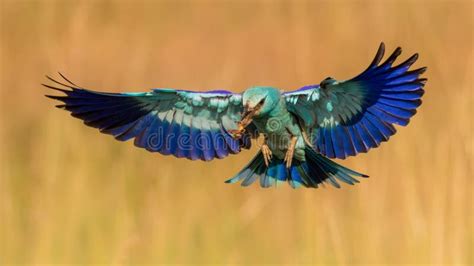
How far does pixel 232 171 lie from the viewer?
15.4ft

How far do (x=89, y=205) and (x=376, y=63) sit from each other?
4.55 ft

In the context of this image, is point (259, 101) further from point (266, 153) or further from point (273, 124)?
point (266, 153)

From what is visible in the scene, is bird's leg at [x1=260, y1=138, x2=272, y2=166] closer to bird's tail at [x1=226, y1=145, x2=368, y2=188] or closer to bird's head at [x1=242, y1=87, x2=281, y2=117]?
bird's tail at [x1=226, y1=145, x2=368, y2=188]

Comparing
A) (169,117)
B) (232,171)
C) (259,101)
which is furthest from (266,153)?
(232,171)

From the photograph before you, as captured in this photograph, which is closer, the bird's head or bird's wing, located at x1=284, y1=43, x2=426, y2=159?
the bird's head

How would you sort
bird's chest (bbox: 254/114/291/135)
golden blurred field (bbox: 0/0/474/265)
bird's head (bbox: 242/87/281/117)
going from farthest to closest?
golden blurred field (bbox: 0/0/474/265), bird's chest (bbox: 254/114/291/135), bird's head (bbox: 242/87/281/117)

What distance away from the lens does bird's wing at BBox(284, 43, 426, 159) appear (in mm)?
3695

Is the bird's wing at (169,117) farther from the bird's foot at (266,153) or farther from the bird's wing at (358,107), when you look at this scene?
the bird's wing at (358,107)

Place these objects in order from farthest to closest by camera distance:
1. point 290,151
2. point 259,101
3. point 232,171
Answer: point 232,171, point 290,151, point 259,101

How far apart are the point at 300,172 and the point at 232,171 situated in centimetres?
82

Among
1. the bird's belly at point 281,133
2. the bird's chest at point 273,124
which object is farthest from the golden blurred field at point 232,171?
the bird's chest at point 273,124

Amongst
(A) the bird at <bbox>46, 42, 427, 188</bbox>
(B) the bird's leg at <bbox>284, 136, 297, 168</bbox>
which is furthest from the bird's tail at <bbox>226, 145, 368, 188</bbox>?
(B) the bird's leg at <bbox>284, 136, 297, 168</bbox>

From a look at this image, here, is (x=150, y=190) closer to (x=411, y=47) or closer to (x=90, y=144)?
(x=90, y=144)

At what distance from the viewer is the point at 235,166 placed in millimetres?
4727
